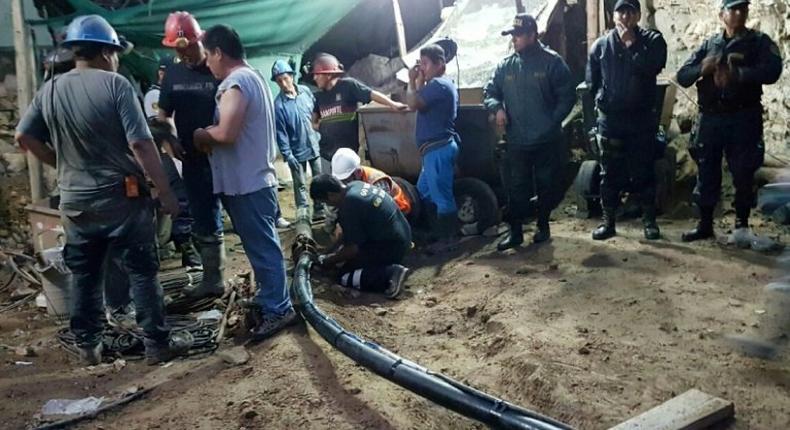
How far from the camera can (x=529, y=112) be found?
18.4 feet

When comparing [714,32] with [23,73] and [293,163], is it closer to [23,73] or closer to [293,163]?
[293,163]

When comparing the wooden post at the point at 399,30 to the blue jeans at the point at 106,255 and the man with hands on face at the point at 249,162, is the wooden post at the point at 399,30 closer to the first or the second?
the man with hands on face at the point at 249,162

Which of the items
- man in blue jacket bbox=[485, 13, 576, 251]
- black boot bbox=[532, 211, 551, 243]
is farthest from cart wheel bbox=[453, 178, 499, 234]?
black boot bbox=[532, 211, 551, 243]

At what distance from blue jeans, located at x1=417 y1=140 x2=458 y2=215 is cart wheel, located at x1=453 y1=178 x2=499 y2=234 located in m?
0.34

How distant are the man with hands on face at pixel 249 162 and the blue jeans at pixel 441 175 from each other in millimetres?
2176

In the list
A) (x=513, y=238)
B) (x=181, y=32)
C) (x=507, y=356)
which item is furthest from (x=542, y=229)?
(x=181, y=32)

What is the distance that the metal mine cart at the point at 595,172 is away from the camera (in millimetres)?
6348

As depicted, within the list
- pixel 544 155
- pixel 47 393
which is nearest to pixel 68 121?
pixel 47 393

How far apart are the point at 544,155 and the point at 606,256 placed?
100cm

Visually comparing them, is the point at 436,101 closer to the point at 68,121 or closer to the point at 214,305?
the point at 214,305

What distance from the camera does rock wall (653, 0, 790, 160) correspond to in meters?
5.77

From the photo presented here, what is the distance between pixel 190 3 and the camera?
792 centimetres

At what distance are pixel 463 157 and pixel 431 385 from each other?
12.7 ft

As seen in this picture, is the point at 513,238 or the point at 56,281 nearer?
the point at 56,281
